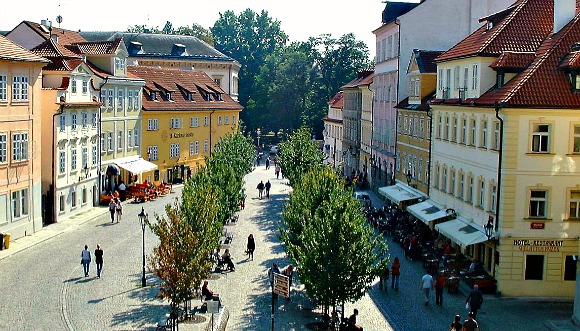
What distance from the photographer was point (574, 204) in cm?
3081

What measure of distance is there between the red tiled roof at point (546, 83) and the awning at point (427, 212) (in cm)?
791

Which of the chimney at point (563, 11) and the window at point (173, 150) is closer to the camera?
the chimney at point (563, 11)

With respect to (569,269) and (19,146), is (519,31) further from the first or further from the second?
(19,146)

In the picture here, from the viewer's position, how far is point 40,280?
103ft

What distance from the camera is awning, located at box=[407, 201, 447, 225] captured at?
38.7m

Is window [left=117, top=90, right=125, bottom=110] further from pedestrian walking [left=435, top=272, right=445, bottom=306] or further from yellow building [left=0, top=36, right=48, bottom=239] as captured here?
pedestrian walking [left=435, top=272, right=445, bottom=306]

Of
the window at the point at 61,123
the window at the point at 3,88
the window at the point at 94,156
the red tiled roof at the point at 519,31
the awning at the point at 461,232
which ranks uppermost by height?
the red tiled roof at the point at 519,31

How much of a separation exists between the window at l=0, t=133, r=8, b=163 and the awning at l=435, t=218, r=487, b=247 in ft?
67.0

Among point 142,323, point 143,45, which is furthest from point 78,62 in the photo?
point 143,45

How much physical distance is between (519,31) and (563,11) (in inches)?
105

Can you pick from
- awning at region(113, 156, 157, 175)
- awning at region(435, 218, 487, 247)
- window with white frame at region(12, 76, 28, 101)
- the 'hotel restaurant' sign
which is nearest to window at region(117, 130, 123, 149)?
awning at region(113, 156, 157, 175)

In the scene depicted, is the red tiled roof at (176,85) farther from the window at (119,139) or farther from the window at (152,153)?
the window at (119,139)

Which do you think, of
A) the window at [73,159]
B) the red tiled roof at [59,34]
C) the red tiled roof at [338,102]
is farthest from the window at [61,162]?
the red tiled roof at [338,102]

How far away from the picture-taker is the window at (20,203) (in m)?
40.1
